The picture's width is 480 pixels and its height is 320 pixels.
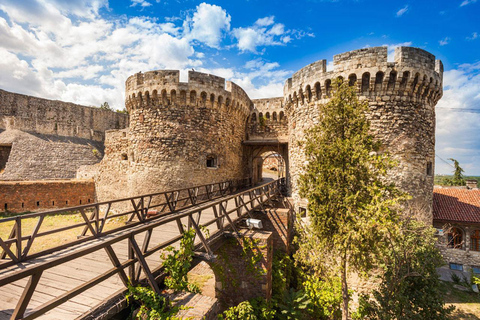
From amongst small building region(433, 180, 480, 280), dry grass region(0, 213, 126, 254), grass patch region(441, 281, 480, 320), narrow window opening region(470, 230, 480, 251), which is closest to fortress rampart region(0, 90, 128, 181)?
dry grass region(0, 213, 126, 254)

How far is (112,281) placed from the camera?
380 cm

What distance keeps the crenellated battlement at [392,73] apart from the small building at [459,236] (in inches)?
337

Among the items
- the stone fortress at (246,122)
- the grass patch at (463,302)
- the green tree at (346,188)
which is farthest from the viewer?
the grass patch at (463,302)

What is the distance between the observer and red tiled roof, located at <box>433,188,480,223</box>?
1349cm

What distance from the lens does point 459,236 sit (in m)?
13.9

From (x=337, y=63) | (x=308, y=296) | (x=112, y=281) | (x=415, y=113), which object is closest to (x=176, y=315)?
(x=112, y=281)

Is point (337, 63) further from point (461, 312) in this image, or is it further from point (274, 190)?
point (461, 312)

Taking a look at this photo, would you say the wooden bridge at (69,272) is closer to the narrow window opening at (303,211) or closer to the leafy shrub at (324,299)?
the leafy shrub at (324,299)

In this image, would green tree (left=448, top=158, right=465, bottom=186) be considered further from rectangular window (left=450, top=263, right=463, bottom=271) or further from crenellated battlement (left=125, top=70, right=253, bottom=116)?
Result: crenellated battlement (left=125, top=70, right=253, bottom=116)

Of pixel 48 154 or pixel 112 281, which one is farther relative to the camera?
pixel 48 154

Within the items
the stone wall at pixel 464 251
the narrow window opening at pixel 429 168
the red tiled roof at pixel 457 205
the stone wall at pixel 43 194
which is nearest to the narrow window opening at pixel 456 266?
the stone wall at pixel 464 251

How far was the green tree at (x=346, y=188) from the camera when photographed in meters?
5.94

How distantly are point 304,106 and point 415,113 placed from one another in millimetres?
4530

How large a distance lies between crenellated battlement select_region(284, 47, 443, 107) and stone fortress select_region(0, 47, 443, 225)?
0.12 ft
